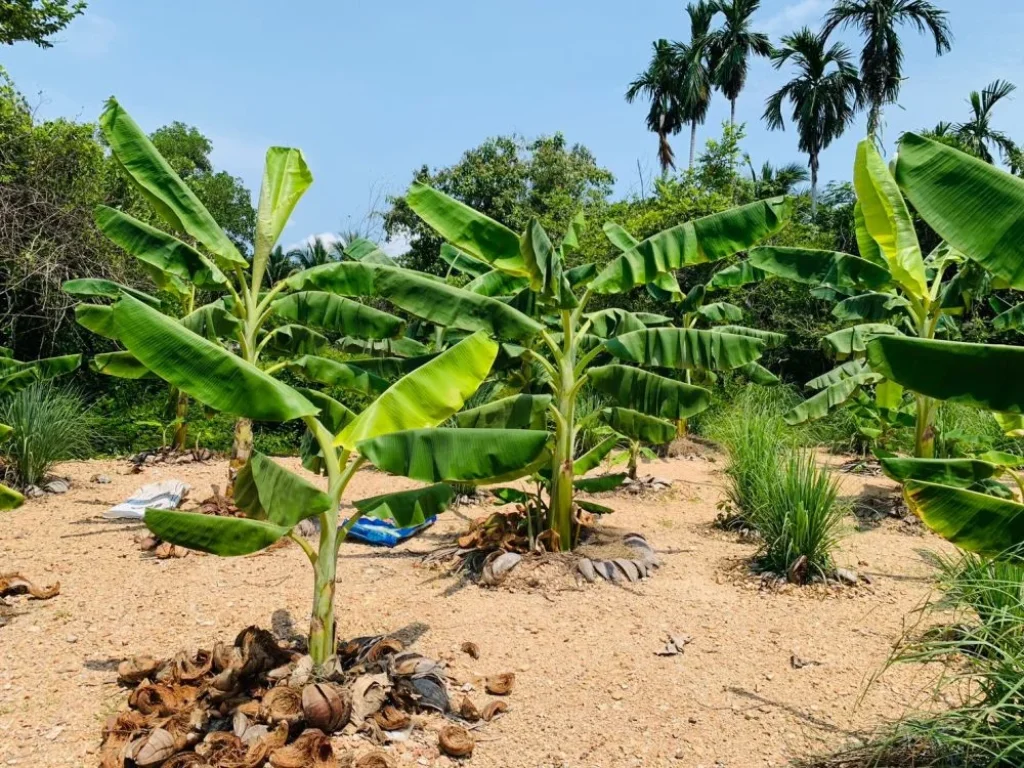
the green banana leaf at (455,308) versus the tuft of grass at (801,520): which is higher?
the green banana leaf at (455,308)

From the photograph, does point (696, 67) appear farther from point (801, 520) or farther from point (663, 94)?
point (801, 520)

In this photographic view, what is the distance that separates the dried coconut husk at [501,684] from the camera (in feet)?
13.6

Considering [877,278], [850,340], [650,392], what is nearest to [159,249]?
[650,392]

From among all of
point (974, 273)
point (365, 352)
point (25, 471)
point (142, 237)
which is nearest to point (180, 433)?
point (25, 471)

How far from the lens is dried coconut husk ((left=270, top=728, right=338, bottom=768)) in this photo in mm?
3150

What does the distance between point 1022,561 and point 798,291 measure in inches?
587

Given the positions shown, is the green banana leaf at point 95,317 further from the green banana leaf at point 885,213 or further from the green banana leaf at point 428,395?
the green banana leaf at point 885,213

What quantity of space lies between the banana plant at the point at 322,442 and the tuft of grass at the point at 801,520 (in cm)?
317

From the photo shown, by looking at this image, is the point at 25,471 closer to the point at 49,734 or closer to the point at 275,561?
the point at 275,561

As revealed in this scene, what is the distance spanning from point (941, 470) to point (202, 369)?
371 cm

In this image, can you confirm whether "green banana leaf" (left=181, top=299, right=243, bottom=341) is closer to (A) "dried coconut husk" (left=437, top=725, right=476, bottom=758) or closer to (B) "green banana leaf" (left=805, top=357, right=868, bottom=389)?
(A) "dried coconut husk" (left=437, top=725, right=476, bottom=758)

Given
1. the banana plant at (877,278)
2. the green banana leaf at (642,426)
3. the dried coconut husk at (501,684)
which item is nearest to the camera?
the dried coconut husk at (501,684)

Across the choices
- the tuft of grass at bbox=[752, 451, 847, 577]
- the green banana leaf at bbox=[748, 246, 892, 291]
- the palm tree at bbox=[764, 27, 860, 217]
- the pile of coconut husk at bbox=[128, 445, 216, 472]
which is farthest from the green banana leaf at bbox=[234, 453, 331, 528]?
the palm tree at bbox=[764, 27, 860, 217]

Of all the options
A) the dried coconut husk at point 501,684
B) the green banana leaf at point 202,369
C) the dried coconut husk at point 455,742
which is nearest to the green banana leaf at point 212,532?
the green banana leaf at point 202,369
